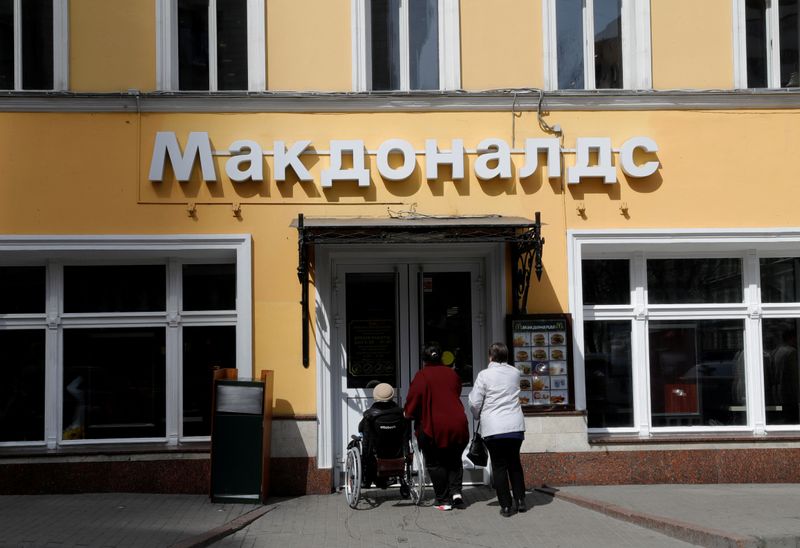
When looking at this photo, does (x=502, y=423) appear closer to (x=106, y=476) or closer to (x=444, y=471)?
(x=444, y=471)

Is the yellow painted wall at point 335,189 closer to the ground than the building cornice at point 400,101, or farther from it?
closer to the ground

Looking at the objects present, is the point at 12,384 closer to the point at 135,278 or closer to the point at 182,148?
the point at 135,278

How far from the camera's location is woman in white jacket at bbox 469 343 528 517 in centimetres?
977

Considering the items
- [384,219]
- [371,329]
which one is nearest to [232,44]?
[384,219]

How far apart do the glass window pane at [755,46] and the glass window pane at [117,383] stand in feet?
25.0

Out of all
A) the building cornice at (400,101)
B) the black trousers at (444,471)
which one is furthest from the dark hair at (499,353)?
the building cornice at (400,101)

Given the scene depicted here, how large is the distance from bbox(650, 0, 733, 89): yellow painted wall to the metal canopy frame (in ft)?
8.71

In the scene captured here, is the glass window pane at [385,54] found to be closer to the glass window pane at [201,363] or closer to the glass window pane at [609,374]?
the glass window pane at [201,363]

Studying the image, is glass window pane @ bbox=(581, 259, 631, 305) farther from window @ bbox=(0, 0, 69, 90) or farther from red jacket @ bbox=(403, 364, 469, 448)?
window @ bbox=(0, 0, 69, 90)

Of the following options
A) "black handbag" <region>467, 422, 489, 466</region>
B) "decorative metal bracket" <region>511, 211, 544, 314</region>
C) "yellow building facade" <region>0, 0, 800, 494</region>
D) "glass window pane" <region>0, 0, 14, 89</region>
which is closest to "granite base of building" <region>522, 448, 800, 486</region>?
"yellow building facade" <region>0, 0, 800, 494</region>

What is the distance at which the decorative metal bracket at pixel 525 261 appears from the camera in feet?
34.2

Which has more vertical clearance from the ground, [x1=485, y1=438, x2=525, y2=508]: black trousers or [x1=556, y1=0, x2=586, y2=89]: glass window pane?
[x1=556, y1=0, x2=586, y2=89]: glass window pane

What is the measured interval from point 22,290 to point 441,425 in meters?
5.10

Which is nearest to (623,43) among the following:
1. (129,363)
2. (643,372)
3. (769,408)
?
(643,372)
